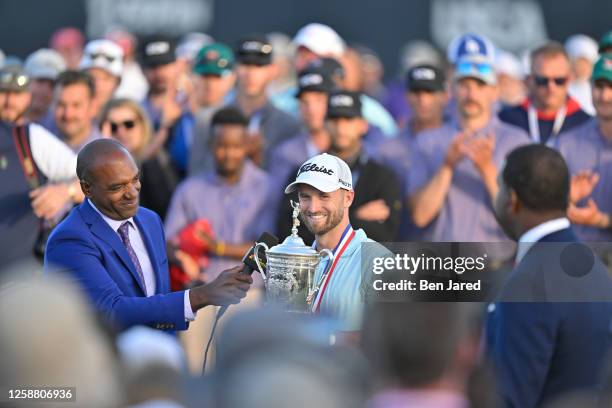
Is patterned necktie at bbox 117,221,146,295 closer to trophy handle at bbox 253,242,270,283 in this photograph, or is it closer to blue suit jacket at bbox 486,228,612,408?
trophy handle at bbox 253,242,270,283

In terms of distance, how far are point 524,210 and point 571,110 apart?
403 centimetres

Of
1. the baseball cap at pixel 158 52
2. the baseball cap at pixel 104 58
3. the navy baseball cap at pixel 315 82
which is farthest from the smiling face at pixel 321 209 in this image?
the baseball cap at pixel 158 52

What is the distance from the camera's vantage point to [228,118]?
29.1 feet

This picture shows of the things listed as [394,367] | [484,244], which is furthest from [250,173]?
[394,367]

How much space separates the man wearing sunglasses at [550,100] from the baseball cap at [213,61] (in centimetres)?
228

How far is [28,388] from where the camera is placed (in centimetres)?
334

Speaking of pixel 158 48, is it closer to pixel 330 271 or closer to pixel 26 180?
pixel 26 180

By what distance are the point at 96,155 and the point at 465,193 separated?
10.9ft

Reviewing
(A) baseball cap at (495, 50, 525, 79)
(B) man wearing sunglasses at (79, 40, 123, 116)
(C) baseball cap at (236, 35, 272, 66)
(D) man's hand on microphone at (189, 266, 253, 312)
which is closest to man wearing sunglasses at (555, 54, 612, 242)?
(C) baseball cap at (236, 35, 272, 66)

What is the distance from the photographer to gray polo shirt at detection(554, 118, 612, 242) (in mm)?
8312

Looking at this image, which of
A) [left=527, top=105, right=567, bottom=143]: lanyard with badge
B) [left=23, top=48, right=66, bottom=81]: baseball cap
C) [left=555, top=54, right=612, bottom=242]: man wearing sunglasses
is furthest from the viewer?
[left=23, top=48, right=66, bottom=81]: baseball cap

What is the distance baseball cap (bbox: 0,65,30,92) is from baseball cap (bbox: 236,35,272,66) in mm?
1999

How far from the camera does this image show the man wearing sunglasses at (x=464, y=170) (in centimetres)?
848

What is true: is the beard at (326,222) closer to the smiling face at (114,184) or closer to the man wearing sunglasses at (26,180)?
the smiling face at (114,184)
